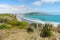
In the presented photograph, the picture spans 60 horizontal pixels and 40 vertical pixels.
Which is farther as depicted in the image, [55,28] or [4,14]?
[4,14]

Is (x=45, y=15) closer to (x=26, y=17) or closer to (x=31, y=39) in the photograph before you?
(x=26, y=17)

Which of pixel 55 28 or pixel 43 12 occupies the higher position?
pixel 43 12

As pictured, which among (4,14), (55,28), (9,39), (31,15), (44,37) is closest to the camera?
(9,39)

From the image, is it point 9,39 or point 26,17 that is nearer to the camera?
point 9,39

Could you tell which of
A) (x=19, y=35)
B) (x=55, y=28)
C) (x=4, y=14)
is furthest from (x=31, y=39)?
(x=4, y=14)

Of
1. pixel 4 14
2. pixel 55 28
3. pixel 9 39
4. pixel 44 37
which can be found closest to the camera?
pixel 9 39

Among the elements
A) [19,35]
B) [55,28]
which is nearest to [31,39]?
[19,35]

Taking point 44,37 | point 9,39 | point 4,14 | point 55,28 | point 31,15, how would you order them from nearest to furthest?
1. point 9,39
2. point 44,37
3. point 55,28
4. point 31,15
5. point 4,14

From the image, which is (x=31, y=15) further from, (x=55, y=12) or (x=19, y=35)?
(x=19, y=35)

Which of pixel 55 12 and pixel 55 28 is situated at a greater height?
pixel 55 12
